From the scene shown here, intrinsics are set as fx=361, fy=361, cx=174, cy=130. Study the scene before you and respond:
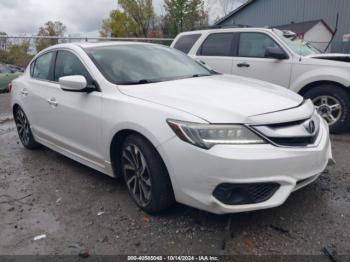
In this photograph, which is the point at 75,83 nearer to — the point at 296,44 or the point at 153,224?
the point at 153,224

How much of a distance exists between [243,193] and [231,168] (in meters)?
0.25

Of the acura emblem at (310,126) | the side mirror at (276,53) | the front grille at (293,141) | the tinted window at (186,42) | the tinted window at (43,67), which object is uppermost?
the tinted window at (186,42)

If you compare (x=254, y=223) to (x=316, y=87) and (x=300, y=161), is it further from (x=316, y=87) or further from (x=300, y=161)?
(x=316, y=87)

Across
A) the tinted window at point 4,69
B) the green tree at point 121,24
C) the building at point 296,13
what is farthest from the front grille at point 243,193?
the green tree at point 121,24

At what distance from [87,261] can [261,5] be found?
2529 cm

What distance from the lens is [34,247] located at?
9.46ft

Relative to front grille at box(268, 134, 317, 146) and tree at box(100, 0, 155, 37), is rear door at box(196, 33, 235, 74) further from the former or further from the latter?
tree at box(100, 0, 155, 37)

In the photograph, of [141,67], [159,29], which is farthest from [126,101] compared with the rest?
[159,29]

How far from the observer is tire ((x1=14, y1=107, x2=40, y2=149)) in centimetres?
526

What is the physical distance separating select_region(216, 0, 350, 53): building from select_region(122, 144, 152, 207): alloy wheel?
1494 centimetres

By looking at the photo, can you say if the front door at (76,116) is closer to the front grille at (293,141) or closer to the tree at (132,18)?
the front grille at (293,141)

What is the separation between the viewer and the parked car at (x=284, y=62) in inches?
219

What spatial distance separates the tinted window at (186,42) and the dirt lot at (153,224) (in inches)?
159

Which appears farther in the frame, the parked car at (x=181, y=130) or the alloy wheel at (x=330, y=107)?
the alloy wheel at (x=330, y=107)
